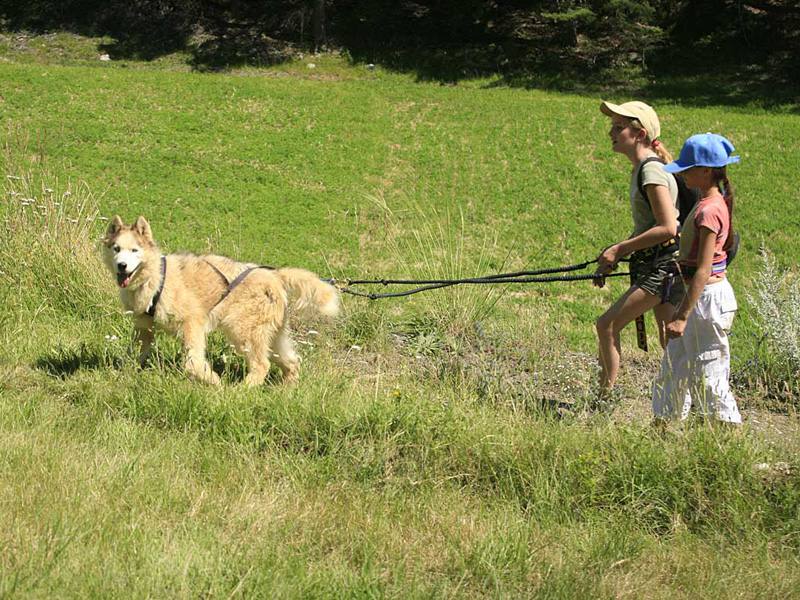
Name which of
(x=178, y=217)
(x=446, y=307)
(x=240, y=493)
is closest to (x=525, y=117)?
(x=178, y=217)

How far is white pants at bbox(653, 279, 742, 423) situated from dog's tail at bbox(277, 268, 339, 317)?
2.21 metres

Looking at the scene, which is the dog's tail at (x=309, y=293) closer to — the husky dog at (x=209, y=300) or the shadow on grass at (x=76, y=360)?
the husky dog at (x=209, y=300)

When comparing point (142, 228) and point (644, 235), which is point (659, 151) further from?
point (142, 228)

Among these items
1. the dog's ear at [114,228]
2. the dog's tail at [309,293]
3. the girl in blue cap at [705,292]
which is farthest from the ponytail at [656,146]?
the dog's ear at [114,228]

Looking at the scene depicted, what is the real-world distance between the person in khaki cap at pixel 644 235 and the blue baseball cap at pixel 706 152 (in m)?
0.25

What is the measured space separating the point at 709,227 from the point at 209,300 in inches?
129

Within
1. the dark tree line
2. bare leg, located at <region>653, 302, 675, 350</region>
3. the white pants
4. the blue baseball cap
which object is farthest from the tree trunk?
the white pants

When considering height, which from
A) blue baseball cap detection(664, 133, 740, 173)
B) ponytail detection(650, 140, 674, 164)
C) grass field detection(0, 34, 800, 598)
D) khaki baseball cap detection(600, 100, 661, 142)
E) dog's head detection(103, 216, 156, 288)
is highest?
khaki baseball cap detection(600, 100, 661, 142)

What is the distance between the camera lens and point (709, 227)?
426cm

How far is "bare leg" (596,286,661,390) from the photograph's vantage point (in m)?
4.82

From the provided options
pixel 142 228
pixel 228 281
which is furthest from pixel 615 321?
pixel 142 228

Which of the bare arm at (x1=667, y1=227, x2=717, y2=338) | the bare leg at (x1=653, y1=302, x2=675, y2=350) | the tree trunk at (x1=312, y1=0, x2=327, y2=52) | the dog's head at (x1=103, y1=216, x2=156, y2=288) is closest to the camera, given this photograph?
the bare arm at (x1=667, y1=227, x2=717, y2=338)

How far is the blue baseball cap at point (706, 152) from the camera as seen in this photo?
435cm

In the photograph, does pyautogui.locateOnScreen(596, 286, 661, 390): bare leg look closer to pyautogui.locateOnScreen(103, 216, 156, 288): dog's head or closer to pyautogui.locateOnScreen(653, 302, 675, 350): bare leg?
pyautogui.locateOnScreen(653, 302, 675, 350): bare leg
